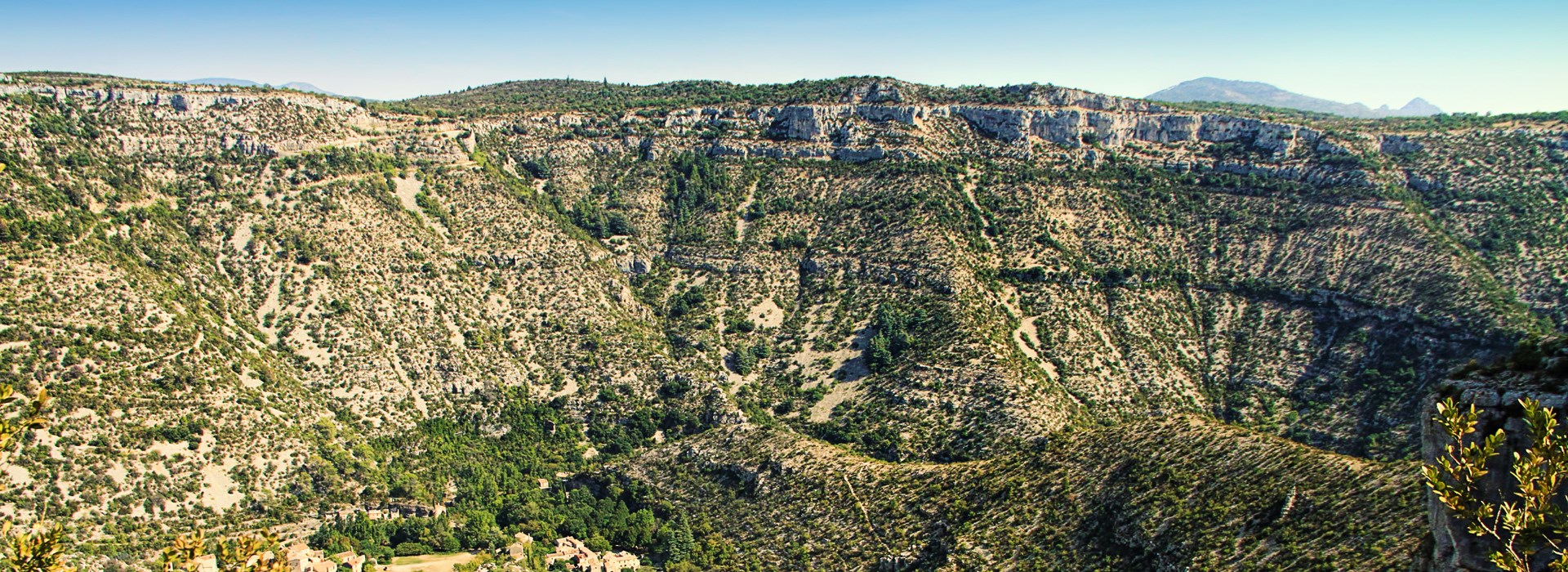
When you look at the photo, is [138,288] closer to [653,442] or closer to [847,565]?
[653,442]

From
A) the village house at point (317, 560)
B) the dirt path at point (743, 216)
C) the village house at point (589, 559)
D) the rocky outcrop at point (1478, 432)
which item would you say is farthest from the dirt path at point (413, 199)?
the rocky outcrop at point (1478, 432)

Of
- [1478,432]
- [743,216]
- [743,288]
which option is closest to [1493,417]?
[1478,432]

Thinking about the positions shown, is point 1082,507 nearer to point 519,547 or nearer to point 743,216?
point 519,547

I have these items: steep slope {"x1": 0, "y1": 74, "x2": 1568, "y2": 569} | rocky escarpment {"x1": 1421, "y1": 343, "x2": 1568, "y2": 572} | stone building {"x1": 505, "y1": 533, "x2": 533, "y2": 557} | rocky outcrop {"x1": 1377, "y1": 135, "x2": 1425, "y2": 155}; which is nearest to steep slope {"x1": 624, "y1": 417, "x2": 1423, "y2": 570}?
steep slope {"x1": 0, "y1": 74, "x2": 1568, "y2": 569}

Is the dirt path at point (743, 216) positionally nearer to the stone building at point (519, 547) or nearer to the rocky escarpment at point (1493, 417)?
the stone building at point (519, 547)

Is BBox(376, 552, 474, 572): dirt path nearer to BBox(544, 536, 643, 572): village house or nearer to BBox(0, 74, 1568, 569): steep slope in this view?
BBox(544, 536, 643, 572): village house

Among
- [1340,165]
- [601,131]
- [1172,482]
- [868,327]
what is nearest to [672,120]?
[601,131]
